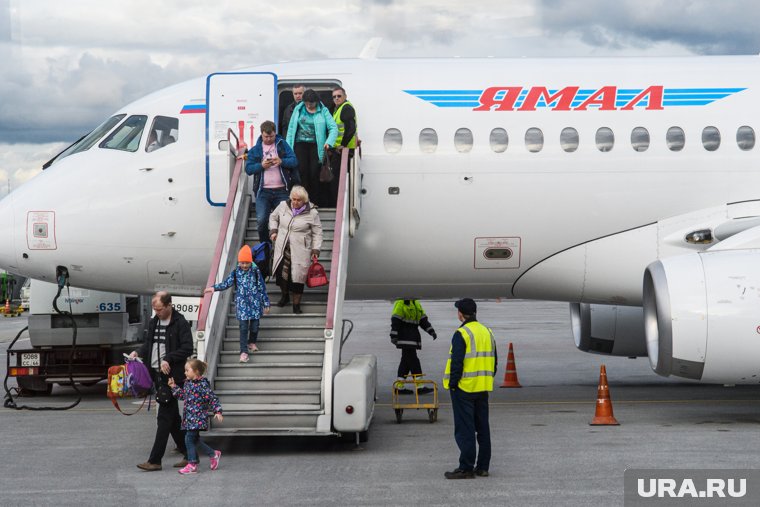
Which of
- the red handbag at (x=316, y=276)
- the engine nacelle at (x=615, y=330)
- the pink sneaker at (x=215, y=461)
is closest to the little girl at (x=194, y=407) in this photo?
the pink sneaker at (x=215, y=461)

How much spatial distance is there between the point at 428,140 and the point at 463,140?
1.69 ft

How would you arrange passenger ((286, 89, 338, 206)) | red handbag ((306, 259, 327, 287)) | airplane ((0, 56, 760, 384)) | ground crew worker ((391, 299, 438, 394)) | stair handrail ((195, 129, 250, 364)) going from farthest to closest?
ground crew worker ((391, 299, 438, 394)) → airplane ((0, 56, 760, 384)) → passenger ((286, 89, 338, 206)) → red handbag ((306, 259, 327, 287)) → stair handrail ((195, 129, 250, 364))

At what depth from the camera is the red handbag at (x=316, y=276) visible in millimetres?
13969

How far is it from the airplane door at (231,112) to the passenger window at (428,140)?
2.20 meters

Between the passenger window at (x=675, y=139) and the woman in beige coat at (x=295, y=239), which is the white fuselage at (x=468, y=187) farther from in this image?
the woman in beige coat at (x=295, y=239)

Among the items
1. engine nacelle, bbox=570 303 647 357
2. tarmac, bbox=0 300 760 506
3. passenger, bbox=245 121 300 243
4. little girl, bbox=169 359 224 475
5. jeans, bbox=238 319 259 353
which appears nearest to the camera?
tarmac, bbox=0 300 760 506

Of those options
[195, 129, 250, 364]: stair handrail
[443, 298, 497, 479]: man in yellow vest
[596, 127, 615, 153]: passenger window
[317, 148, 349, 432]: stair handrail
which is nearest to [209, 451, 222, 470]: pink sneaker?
[317, 148, 349, 432]: stair handrail

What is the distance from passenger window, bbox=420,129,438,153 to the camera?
611 inches

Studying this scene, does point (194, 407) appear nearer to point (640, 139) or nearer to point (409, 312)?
point (409, 312)

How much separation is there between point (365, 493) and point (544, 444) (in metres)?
3.43

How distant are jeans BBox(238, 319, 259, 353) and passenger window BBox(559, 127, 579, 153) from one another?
5.39 metres

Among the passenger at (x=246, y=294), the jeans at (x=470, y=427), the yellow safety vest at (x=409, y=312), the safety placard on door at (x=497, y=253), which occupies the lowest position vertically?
the jeans at (x=470, y=427)

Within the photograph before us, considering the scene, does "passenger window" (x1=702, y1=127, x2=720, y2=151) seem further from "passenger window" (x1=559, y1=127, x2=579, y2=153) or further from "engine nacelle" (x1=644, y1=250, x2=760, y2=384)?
"engine nacelle" (x1=644, y1=250, x2=760, y2=384)

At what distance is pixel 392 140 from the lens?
1556cm
